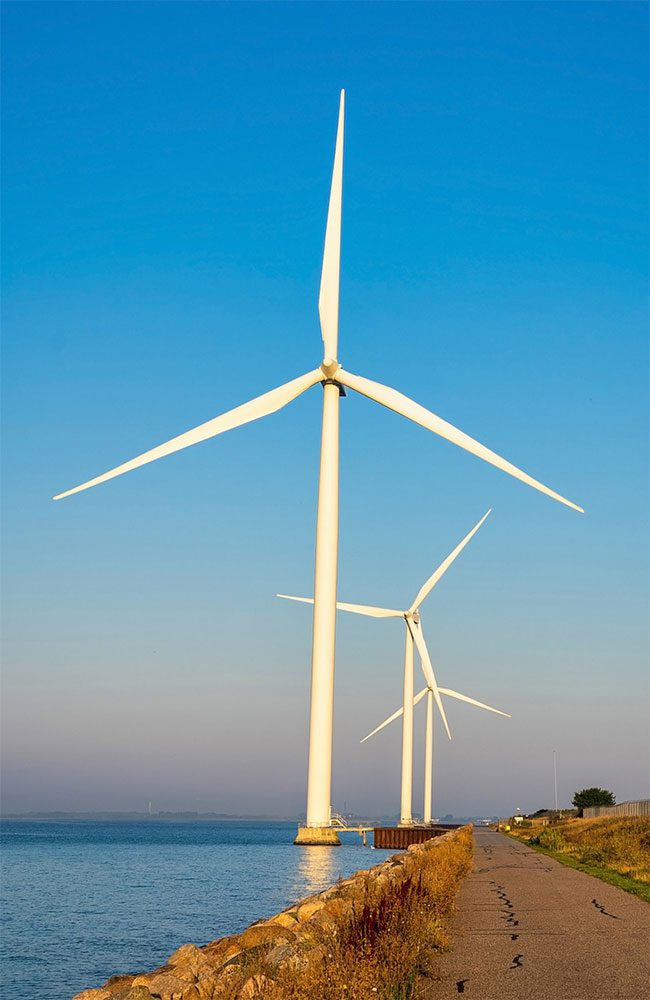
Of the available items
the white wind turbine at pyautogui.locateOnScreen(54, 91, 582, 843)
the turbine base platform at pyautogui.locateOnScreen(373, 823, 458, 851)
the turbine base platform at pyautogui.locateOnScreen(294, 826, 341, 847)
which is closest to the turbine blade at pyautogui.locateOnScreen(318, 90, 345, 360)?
the white wind turbine at pyautogui.locateOnScreen(54, 91, 582, 843)

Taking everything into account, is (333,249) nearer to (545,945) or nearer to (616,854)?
(616,854)

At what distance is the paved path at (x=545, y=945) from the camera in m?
11.4

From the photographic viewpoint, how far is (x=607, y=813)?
3302 inches

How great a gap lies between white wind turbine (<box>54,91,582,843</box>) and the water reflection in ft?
1.97

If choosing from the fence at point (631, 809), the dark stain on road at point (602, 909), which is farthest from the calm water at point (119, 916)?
the fence at point (631, 809)

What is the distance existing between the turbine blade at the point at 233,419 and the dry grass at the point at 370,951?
58.4 ft

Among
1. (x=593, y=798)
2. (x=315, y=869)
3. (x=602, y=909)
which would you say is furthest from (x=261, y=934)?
(x=593, y=798)

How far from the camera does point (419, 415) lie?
36.8 meters

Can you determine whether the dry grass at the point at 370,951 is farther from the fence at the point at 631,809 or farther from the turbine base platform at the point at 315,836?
the fence at the point at 631,809

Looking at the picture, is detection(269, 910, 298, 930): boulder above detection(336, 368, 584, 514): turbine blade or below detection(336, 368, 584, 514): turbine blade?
below

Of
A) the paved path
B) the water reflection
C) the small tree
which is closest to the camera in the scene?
the paved path

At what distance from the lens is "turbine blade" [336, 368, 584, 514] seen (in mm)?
33391

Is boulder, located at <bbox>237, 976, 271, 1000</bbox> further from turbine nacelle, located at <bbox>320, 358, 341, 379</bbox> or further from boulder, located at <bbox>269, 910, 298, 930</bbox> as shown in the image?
turbine nacelle, located at <bbox>320, 358, 341, 379</bbox>

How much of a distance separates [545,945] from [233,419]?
23771 millimetres
